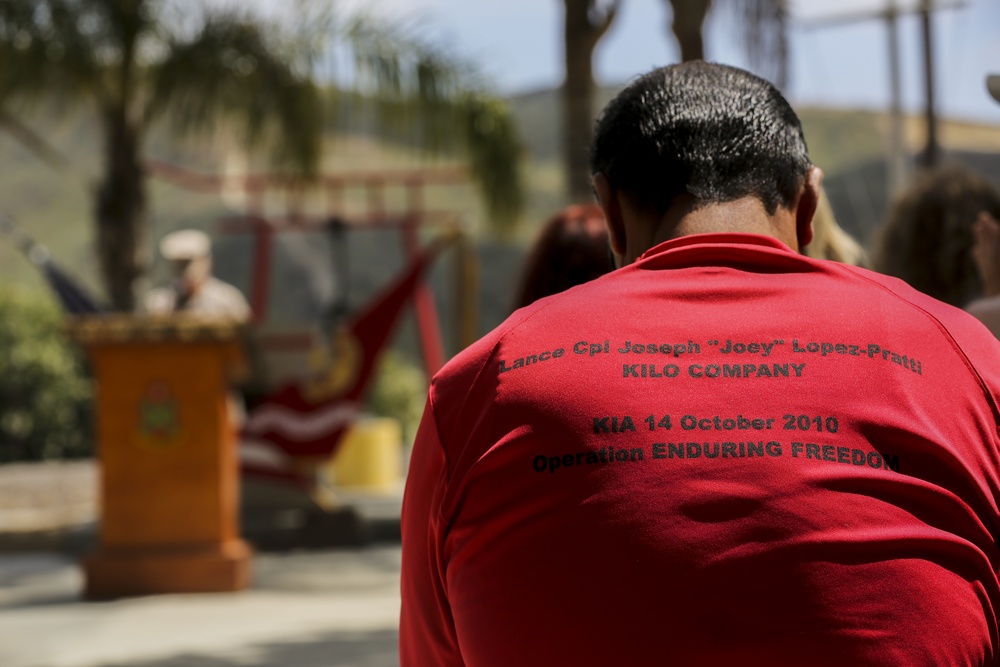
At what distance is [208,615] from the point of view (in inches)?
248

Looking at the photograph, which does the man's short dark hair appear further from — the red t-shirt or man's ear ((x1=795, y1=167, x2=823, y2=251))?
the red t-shirt

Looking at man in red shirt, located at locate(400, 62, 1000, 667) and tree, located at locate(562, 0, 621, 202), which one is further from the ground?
tree, located at locate(562, 0, 621, 202)

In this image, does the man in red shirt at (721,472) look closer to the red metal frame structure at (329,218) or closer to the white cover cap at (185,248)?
the white cover cap at (185,248)

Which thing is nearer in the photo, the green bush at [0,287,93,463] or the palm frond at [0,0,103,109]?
the palm frond at [0,0,103,109]

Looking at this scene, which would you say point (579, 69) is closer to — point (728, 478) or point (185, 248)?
point (185, 248)

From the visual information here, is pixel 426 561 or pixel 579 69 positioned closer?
pixel 426 561

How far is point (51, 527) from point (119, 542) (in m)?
2.25

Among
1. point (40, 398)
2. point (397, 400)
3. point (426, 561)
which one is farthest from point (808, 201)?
point (397, 400)

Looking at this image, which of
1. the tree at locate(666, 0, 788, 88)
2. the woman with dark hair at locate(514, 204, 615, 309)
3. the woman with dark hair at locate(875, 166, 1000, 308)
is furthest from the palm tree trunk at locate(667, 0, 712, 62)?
Result: the woman with dark hair at locate(514, 204, 615, 309)

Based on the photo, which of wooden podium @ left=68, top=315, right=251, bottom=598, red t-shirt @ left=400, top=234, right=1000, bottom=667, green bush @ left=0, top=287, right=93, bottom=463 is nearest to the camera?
red t-shirt @ left=400, top=234, right=1000, bottom=667

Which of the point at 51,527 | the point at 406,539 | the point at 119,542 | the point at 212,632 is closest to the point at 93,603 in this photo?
the point at 119,542

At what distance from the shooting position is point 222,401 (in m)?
6.92

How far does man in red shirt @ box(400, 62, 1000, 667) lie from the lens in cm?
136

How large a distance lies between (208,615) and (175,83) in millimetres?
5185
